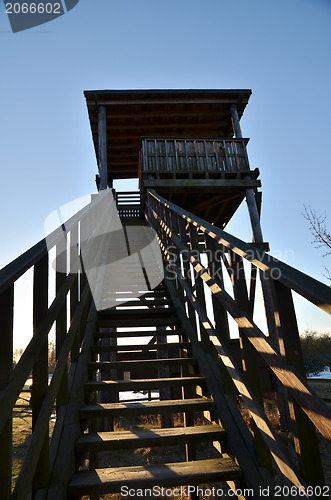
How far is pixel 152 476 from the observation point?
1.98m

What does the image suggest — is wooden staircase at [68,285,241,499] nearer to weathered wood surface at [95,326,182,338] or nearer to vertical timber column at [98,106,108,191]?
weathered wood surface at [95,326,182,338]

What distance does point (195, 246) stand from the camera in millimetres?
3275

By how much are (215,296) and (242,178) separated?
7403mm

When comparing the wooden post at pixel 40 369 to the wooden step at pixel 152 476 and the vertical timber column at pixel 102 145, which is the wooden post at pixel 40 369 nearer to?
the wooden step at pixel 152 476

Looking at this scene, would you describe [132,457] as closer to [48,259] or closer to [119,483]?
[119,483]

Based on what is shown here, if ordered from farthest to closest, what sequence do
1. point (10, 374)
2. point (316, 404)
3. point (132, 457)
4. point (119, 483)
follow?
1. point (132, 457)
2. point (119, 483)
3. point (10, 374)
4. point (316, 404)

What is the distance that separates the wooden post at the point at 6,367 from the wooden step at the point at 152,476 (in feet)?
2.14

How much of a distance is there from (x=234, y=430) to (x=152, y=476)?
2.11 feet

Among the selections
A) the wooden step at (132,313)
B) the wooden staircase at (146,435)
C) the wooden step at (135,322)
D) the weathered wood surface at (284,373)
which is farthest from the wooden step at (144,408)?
the wooden step at (132,313)

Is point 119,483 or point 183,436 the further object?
point 183,436

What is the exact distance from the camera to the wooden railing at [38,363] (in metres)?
1.43

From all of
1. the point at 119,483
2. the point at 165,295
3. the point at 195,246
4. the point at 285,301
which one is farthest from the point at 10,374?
the point at 165,295

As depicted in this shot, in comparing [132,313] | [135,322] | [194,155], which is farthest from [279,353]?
[194,155]

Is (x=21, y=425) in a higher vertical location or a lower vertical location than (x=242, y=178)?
lower
